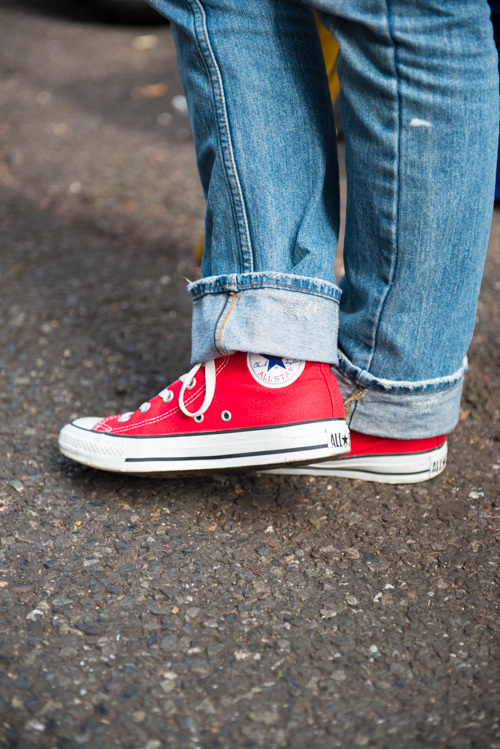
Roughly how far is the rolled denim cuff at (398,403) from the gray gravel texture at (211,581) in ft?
0.51

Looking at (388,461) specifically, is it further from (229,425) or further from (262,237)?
(262,237)

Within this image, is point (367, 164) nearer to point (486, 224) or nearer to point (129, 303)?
point (486, 224)

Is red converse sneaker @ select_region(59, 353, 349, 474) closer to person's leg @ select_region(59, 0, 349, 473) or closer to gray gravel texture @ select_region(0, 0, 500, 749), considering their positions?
person's leg @ select_region(59, 0, 349, 473)

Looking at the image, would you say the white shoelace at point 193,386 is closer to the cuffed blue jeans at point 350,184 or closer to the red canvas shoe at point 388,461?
the cuffed blue jeans at point 350,184

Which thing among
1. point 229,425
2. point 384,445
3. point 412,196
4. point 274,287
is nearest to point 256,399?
point 229,425

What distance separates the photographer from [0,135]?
3.21 meters

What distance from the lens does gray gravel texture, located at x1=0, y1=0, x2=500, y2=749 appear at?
937mm

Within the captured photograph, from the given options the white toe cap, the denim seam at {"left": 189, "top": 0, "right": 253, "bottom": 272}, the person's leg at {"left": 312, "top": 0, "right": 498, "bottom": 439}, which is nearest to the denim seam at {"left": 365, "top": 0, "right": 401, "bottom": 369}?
the person's leg at {"left": 312, "top": 0, "right": 498, "bottom": 439}

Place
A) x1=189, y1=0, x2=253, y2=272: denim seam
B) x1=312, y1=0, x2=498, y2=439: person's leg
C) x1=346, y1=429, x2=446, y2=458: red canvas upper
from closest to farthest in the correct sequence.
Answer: x1=312, y1=0, x2=498, y2=439: person's leg
x1=189, y1=0, x2=253, y2=272: denim seam
x1=346, y1=429, x2=446, y2=458: red canvas upper

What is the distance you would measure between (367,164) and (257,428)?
1.51 feet

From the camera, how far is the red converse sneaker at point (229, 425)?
116cm

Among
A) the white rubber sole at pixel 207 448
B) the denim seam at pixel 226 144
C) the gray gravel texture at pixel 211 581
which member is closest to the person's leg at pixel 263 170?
the denim seam at pixel 226 144

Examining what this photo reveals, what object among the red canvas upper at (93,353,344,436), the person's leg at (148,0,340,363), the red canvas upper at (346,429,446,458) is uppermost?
the person's leg at (148,0,340,363)

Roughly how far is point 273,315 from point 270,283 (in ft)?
0.17
